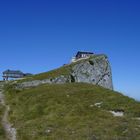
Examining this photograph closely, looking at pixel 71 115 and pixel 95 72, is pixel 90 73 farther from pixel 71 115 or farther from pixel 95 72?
pixel 71 115

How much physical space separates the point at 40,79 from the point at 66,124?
147 feet

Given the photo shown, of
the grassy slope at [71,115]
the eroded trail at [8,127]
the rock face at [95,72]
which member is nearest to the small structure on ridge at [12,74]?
the rock face at [95,72]

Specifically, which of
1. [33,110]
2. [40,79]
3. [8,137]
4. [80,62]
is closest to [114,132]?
[8,137]

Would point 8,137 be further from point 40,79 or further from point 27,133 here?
point 40,79

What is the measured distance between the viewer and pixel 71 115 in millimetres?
53438

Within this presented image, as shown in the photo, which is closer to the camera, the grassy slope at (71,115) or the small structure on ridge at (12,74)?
the grassy slope at (71,115)

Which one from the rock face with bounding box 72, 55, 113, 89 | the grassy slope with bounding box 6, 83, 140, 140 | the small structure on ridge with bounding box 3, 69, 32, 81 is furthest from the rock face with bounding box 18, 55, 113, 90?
the small structure on ridge with bounding box 3, 69, 32, 81

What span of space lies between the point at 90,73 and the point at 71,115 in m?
49.6

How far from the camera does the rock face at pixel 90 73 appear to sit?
94.8 metres

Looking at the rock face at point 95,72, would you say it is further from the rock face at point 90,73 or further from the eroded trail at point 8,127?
the eroded trail at point 8,127

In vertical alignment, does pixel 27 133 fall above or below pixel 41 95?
below

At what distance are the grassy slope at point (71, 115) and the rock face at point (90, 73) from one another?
16.3 m

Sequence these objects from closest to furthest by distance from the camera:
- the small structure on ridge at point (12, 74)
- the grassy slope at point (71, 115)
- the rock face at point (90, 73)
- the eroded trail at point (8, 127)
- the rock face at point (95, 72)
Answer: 1. the grassy slope at point (71, 115)
2. the eroded trail at point (8, 127)
3. the rock face at point (90, 73)
4. the rock face at point (95, 72)
5. the small structure on ridge at point (12, 74)

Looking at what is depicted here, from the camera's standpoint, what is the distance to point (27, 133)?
45.5m
